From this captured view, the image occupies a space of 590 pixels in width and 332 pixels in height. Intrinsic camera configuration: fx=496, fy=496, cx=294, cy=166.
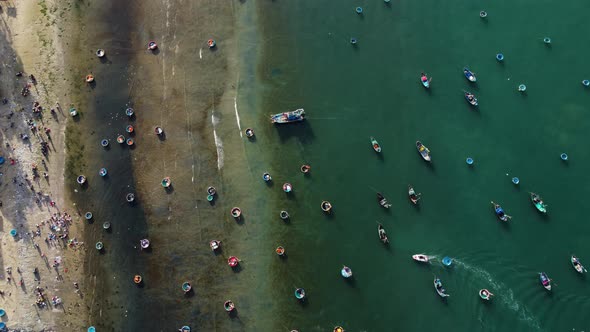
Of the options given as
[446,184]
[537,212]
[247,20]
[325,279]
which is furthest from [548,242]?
[247,20]

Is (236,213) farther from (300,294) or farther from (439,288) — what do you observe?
(439,288)

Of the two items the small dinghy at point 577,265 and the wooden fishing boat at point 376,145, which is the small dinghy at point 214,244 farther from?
the small dinghy at point 577,265

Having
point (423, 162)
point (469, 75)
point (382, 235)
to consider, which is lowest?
point (382, 235)

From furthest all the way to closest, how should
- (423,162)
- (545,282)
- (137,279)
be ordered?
(423,162) < (137,279) < (545,282)

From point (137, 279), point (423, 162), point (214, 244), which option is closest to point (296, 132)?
point (423, 162)

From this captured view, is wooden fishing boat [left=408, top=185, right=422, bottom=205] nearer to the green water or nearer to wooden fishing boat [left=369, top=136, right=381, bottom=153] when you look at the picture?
the green water

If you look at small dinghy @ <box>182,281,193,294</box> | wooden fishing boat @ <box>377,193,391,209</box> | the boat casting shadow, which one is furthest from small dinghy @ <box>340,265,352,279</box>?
small dinghy @ <box>182,281,193,294</box>
